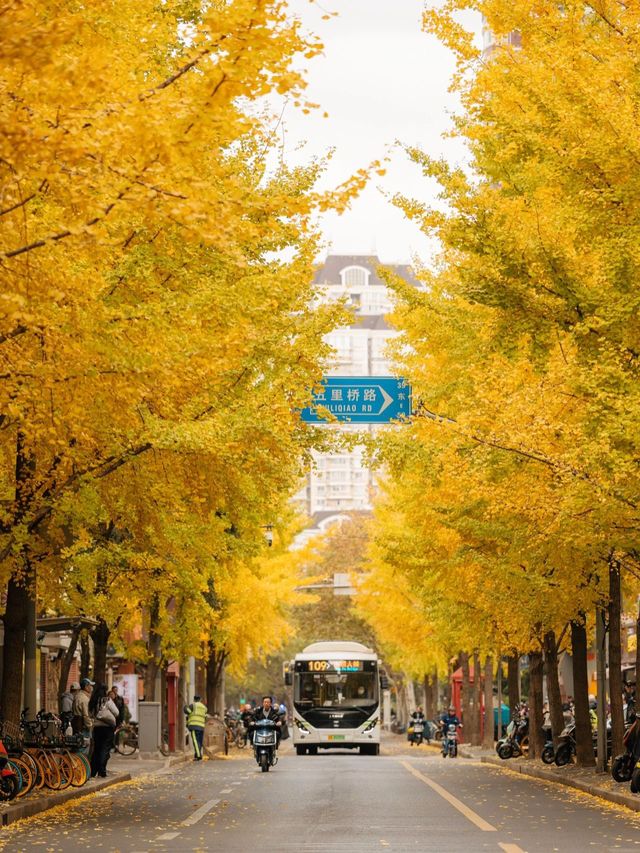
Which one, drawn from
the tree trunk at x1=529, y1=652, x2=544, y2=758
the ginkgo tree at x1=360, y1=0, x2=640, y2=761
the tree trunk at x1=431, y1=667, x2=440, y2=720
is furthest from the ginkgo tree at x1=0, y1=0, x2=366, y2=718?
the tree trunk at x1=431, y1=667, x2=440, y2=720

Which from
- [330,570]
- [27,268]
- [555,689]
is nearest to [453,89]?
[27,268]

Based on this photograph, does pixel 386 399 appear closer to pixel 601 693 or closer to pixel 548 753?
pixel 601 693

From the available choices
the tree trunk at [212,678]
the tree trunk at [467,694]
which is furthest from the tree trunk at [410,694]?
the tree trunk at [212,678]

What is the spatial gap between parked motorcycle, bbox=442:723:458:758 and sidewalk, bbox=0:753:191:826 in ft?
30.8

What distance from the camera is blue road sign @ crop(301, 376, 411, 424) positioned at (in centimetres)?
2794

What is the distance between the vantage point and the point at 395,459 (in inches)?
1033

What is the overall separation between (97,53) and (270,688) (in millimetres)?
118595

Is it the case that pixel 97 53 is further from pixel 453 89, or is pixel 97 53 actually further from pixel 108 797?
pixel 108 797

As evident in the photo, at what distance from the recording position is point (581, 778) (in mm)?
26516

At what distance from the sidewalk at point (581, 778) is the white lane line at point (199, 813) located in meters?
5.48

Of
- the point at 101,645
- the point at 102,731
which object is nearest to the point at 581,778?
the point at 102,731

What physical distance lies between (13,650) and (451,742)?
2661 cm

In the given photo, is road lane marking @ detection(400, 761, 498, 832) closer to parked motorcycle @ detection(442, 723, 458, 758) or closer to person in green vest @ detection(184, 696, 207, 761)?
person in green vest @ detection(184, 696, 207, 761)

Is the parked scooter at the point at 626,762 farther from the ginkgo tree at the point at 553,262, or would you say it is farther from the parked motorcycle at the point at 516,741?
the parked motorcycle at the point at 516,741
